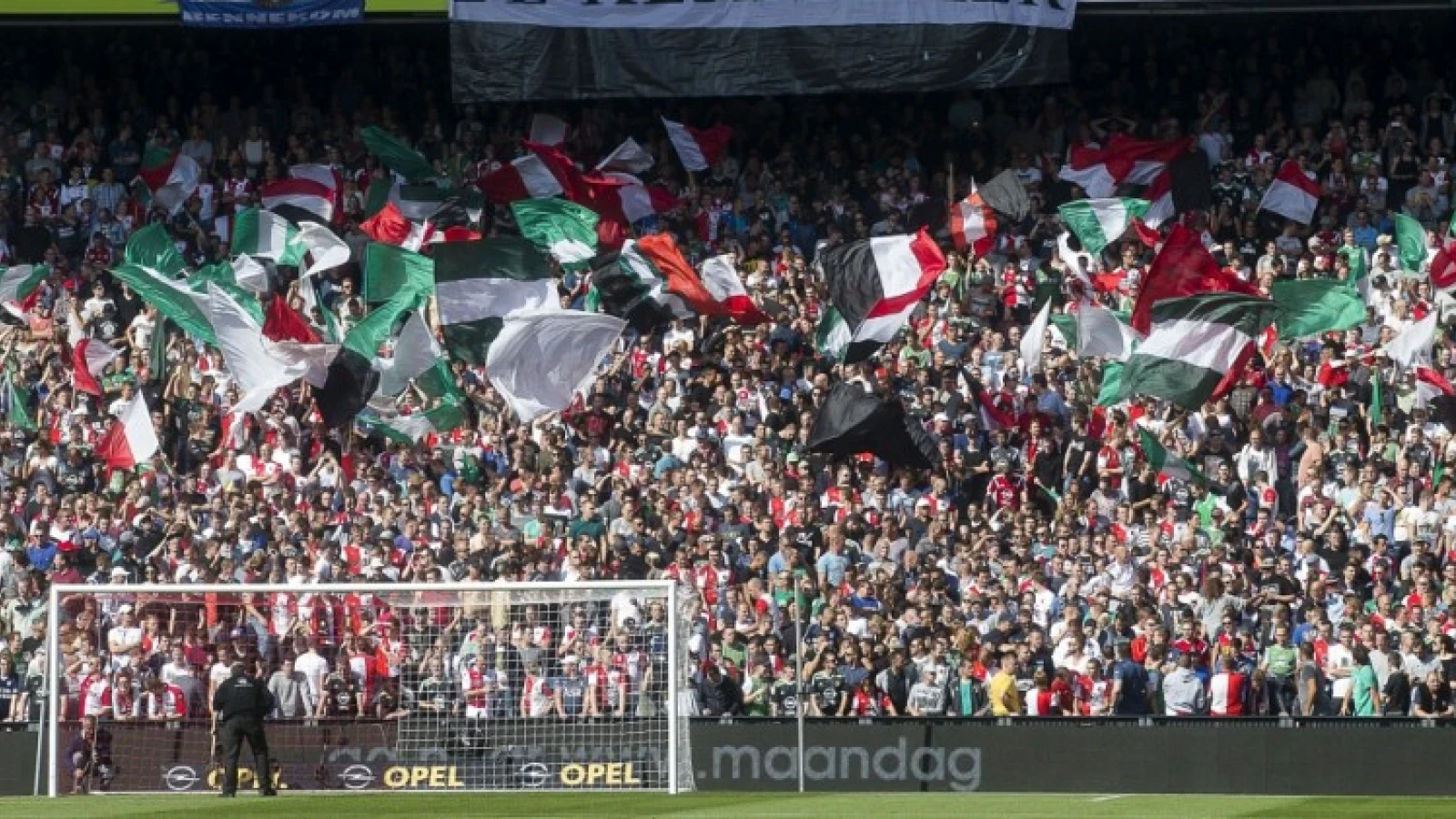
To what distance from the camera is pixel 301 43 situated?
3881cm

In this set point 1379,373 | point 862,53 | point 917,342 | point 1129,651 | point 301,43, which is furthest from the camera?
point 301,43

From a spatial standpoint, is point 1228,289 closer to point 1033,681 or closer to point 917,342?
point 917,342

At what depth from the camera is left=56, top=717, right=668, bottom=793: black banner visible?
25.5m

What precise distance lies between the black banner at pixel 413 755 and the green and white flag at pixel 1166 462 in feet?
21.0

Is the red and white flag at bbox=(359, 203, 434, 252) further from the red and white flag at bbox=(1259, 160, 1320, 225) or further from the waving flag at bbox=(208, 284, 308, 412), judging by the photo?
the red and white flag at bbox=(1259, 160, 1320, 225)

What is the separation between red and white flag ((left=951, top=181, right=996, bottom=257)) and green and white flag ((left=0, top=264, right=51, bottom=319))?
1135 centimetres

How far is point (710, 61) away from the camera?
35.7 metres

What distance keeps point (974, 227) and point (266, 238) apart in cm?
866

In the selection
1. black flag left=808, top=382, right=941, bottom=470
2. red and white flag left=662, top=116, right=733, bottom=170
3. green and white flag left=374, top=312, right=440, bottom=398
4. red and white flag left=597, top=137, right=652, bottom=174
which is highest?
red and white flag left=662, top=116, right=733, bottom=170

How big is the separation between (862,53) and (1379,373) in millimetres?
8973

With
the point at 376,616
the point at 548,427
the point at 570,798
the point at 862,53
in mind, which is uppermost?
the point at 862,53

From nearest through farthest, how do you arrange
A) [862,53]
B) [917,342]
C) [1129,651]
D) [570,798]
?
[570,798]
[1129,651]
[917,342]
[862,53]

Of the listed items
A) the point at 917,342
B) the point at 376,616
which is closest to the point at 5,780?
the point at 376,616

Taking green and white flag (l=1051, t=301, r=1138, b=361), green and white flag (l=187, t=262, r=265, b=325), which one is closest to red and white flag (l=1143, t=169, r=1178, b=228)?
green and white flag (l=1051, t=301, r=1138, b=361)
